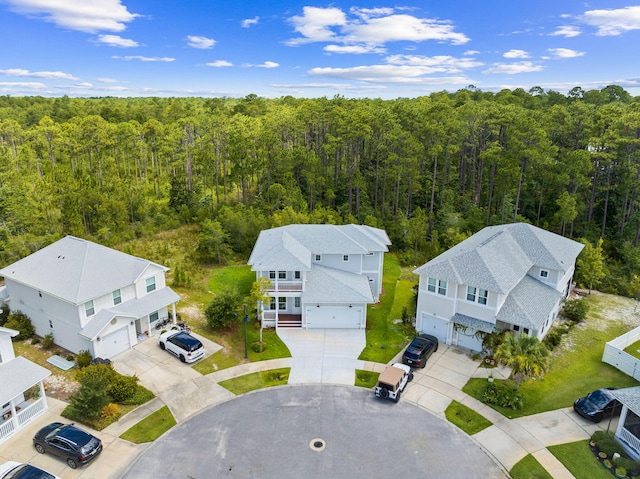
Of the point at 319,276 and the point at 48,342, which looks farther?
the point at 319,276

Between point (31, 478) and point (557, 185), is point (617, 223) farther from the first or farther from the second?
point (31, 478)

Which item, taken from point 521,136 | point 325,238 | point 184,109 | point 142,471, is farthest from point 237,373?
point 184,109

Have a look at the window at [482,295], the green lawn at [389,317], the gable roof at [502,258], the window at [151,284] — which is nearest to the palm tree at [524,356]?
the gable roof at [502,258]

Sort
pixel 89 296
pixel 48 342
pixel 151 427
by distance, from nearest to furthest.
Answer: pixel 151 427
pixel 89 296
pixel 48 342

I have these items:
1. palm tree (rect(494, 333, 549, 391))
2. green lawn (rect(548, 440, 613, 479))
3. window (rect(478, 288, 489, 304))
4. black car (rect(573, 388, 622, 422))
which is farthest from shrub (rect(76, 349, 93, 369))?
black car (rect(573, 388, 622, 422))

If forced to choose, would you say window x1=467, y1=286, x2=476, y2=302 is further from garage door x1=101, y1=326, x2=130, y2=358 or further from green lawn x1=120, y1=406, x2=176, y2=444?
garage door x1=101, y1=326, x2=130, y2=358

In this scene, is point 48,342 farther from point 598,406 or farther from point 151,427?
point 598,406

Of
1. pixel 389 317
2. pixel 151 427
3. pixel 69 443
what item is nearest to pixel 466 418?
→ pixel 389 317
